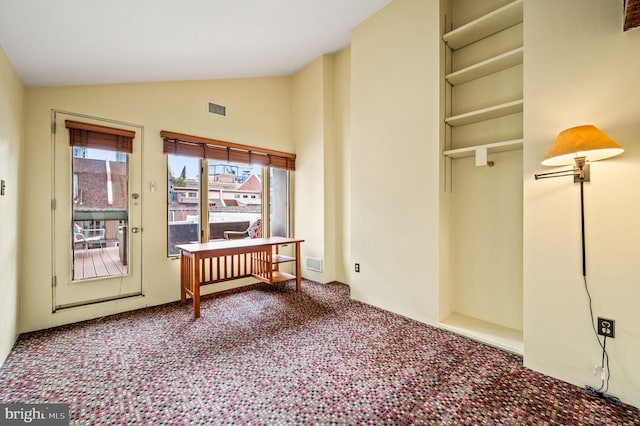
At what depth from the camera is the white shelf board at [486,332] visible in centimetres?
231

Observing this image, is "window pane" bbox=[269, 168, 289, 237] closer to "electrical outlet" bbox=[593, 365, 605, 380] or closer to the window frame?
the window frame

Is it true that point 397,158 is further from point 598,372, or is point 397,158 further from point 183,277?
point 183,277

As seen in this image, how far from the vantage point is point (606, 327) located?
5.75 ft

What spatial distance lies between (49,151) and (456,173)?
163 inches

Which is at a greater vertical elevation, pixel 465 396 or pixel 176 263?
pixel 176 263

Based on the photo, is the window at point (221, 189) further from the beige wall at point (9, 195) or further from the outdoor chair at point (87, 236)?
the beige wall at point (9, 195)

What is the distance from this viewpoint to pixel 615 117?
173 cm

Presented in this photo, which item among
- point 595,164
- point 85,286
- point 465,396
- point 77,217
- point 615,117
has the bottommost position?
point 465,396

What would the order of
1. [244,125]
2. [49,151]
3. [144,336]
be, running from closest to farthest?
[144,336]
[49,151]
[244,125]

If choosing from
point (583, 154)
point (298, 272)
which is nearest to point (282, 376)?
point (298, 272)

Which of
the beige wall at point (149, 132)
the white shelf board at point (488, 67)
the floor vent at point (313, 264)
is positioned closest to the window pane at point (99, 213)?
the beige wall at point (149, 132)

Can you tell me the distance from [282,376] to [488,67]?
315 cm

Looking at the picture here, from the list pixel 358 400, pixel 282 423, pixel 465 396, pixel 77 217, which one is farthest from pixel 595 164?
pixel 77 217

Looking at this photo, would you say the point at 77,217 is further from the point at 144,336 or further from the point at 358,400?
the point at 358,400
